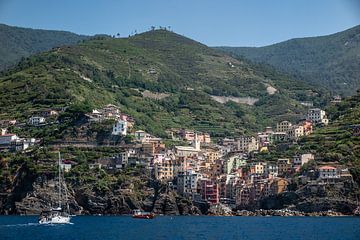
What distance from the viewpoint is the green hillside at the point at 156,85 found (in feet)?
353

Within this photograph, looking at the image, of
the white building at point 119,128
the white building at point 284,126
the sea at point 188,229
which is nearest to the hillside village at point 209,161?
the white building at point 119,128

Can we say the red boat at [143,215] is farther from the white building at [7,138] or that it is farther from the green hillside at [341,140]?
the white building at [7,138]

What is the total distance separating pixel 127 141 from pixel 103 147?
3.64 m

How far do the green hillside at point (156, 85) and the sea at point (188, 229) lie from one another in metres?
37.9

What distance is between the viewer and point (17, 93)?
349ft

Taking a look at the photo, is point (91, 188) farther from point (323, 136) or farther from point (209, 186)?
point (323, 136)

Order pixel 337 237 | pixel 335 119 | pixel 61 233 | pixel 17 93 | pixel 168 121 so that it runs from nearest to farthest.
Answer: pixel 337 237
pixel 61 233
pixel 335 119
pixel 17 93
pixel 168 121

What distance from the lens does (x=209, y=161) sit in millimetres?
99188

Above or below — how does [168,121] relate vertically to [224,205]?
above

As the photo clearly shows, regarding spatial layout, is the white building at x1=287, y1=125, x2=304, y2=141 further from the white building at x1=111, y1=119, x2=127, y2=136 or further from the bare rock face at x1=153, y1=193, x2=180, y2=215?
the bare rock face at x1=153, y1=193, x2=180, y2=215

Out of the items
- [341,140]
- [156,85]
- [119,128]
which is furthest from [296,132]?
[156,85]

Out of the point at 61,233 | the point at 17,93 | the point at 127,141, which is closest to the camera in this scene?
the point at 61,233

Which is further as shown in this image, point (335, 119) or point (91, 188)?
point (335, 119)

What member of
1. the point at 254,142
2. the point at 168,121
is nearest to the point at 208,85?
the point at 168,121
